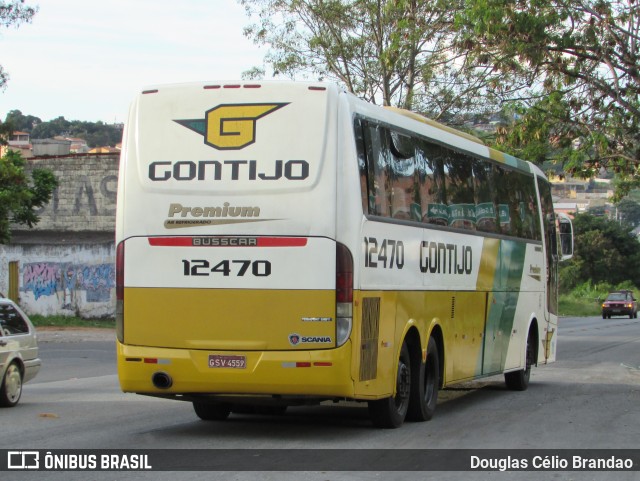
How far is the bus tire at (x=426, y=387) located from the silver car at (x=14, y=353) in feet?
17.2

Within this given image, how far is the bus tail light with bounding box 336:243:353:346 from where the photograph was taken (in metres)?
10.3

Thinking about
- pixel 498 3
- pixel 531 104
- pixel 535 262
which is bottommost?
pixel 535 262

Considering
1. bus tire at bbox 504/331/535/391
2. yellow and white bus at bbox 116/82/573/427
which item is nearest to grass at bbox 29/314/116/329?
bus tire at bbox 504/331/535/391

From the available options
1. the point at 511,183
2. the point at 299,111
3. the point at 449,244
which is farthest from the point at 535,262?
the point at 299,111

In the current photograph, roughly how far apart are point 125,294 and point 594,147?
16.5 metres

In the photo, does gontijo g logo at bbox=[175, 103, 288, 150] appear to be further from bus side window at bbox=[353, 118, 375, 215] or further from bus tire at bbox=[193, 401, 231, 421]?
bus tire at bbox=[193, 401, 231, 421]

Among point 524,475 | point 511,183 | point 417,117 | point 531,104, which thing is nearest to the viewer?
point 524,475

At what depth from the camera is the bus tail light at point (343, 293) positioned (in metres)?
10.3

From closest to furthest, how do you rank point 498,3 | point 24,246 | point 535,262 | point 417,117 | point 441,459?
point 441,459 < point 417,117 < point 535,262 < point 498,3 < point 24,246

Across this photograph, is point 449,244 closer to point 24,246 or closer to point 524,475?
point 524,475

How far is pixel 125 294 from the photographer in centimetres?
1077

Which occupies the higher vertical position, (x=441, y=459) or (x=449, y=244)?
(x=449, y=244)

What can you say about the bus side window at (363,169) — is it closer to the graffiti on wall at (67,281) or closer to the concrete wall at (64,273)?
the concrete wall at (64,273)

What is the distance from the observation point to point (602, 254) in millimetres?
101688
